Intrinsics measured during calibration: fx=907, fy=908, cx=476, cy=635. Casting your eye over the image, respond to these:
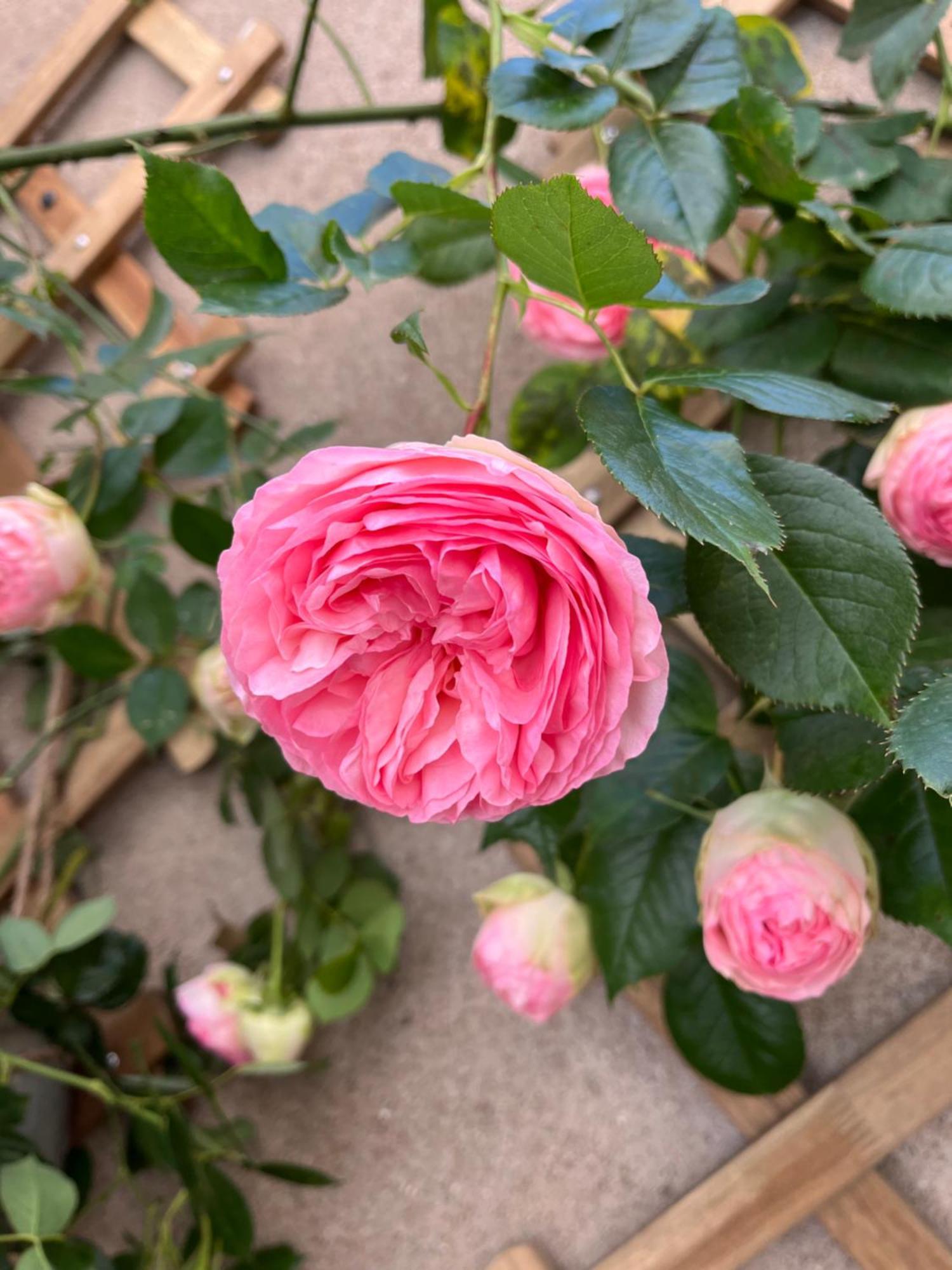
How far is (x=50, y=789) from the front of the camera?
0.73 m

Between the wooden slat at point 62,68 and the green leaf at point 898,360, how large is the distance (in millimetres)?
689

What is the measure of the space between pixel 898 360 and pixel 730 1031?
1.10 feet

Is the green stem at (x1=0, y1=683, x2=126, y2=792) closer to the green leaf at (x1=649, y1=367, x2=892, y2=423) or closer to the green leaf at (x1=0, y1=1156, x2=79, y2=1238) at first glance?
the green leaf at (x1=0, y1=1156, x2=79, y2=1238)

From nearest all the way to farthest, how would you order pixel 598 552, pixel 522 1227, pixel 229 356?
pixel 598 552
pixel 522 1227
pixel 229 356

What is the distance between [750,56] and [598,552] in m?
0.38

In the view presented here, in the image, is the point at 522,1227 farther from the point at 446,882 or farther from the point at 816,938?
the point at 816,938

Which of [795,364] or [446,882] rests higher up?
[795,364]

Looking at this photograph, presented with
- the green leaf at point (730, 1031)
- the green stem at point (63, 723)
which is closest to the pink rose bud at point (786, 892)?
the green leaf at point (730, 1031)

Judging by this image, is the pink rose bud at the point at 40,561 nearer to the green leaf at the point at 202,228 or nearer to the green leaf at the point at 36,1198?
the green leaf at the point at 202,228

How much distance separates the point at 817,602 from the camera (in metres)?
0.29

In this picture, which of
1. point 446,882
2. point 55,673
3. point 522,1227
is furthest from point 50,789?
point 522,1227

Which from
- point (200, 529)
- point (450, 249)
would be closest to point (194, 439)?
point (200, 529)

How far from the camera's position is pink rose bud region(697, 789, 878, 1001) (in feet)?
1.09

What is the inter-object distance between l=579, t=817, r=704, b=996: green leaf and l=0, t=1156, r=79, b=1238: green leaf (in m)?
0.30
